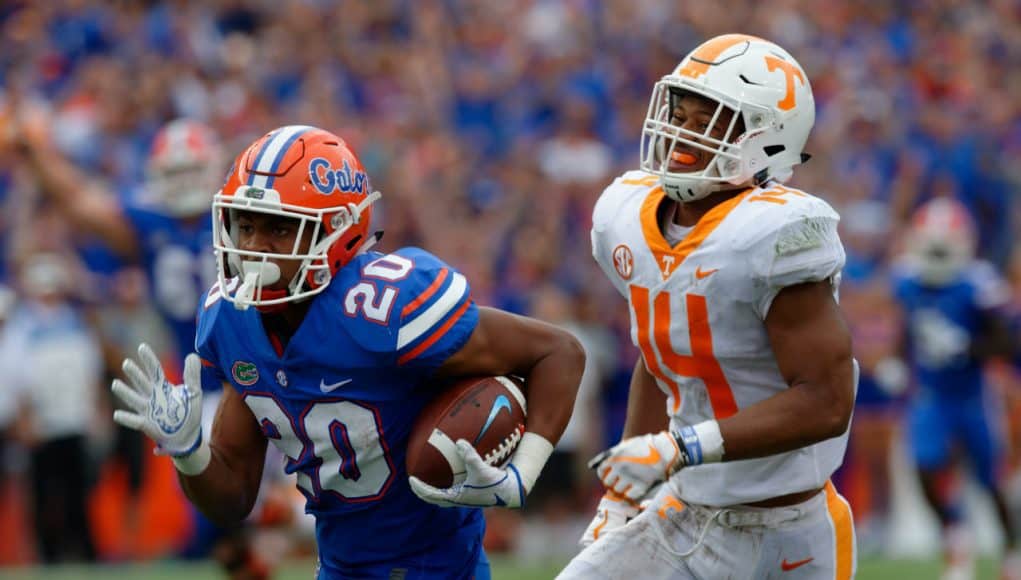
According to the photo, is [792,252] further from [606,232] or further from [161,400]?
[161,400]

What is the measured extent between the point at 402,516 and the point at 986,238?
8.72 meters

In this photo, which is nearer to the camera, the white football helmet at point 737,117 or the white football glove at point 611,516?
the white football helmet at point 737,117

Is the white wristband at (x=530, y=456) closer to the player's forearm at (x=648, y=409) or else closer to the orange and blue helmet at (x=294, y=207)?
the player's forearm at (x=648, y=409)

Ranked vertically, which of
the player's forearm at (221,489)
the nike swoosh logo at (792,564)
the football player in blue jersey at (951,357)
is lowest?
the football player in blue jersey at (951,357)

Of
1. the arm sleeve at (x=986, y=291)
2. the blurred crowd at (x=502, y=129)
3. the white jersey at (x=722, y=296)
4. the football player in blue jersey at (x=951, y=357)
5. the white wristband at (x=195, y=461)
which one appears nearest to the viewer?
the white jersey at (x=722, y=296)

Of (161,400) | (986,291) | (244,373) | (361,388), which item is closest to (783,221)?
(361,388)

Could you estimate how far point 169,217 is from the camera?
6.39 meters

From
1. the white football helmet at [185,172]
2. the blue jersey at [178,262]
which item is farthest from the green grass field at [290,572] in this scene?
the white football helmet at [185,172]

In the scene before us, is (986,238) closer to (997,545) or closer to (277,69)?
(997,545)

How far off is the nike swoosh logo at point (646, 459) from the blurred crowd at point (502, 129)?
198 inches

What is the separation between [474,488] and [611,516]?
0.56 meters

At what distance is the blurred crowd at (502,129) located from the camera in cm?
850

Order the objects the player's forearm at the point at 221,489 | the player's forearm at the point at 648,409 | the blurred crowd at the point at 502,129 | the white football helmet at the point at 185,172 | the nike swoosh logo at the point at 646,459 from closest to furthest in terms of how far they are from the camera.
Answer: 1. the nike swoosh logo at the point at 646,459
2. the player's forearm at the point at 221,489
3. the player's forearm at the point at 648,409
4. the white football helmet at the point at 185,172
5. the blurred crowd at the point at 502,129

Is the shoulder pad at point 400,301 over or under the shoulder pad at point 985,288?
over
